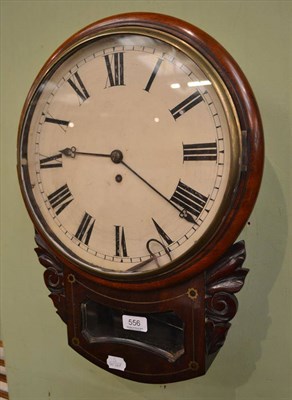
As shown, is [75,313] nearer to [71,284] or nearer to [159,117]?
[71,284]

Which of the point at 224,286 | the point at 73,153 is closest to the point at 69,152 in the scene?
the point at 73,153

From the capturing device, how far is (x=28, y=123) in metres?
0.77

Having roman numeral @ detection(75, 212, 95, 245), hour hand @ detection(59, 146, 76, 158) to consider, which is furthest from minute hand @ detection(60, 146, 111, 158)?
roman numeral @ detection(75, 212, 95, 245)

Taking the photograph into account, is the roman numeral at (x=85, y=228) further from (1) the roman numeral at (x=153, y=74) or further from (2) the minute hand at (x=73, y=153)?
(1) the roman numeral at (x=153, y=74)

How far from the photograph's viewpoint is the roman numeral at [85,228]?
2.42 ft

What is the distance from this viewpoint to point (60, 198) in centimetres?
76

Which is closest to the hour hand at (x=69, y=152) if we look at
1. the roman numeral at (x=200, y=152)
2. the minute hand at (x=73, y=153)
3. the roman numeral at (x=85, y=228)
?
the minute hand at (x=73, y=153)

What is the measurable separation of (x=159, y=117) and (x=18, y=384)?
2.47 ft

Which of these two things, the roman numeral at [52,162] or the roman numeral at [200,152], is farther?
the roman numeral at [52,162]

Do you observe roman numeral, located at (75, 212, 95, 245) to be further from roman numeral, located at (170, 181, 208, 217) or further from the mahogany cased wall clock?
roman numeral, located at (170, 181, 208, 217)

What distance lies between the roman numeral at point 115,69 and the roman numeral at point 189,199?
0.20 metres

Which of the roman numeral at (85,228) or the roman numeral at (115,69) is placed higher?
the roman numeral at (115,69)

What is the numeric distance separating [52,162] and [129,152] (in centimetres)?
16

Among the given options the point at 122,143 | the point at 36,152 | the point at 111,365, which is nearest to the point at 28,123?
the point at 36,152
